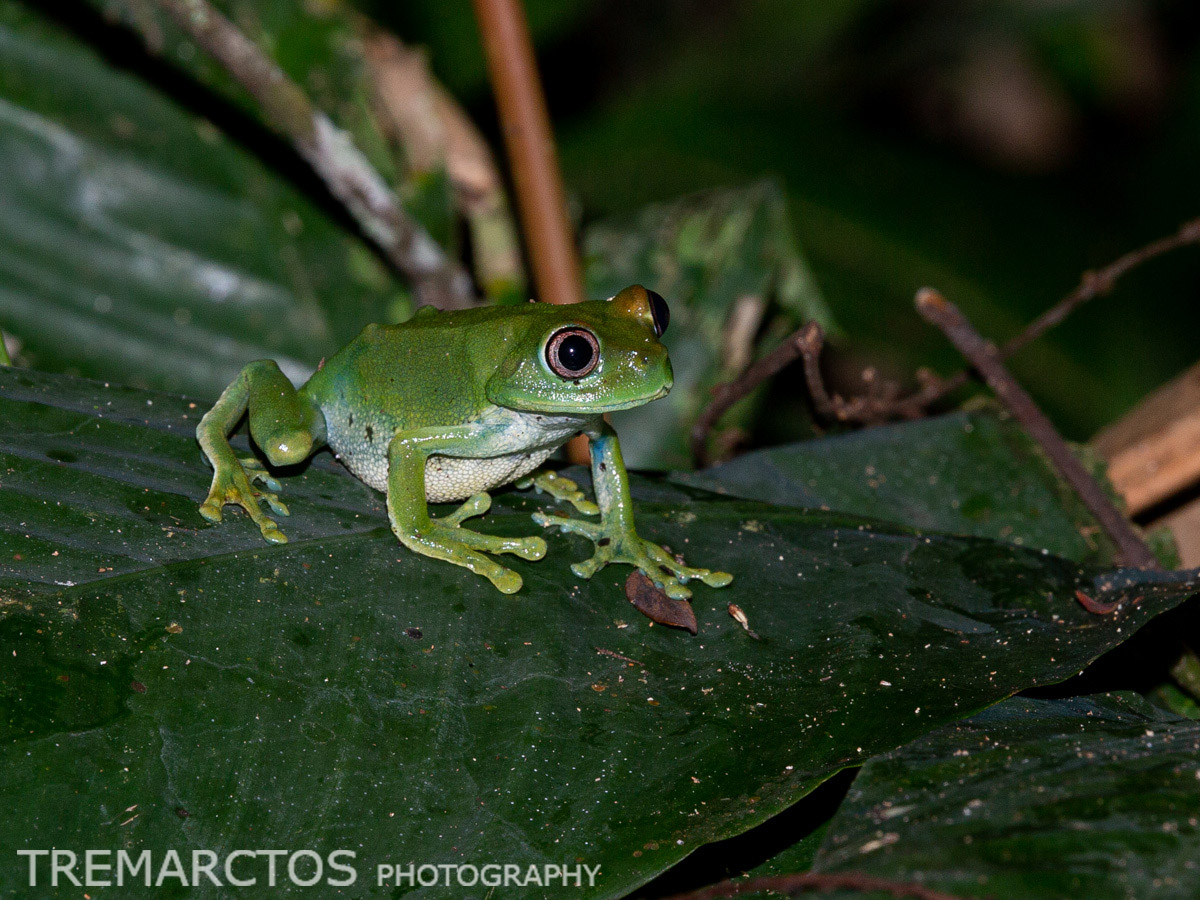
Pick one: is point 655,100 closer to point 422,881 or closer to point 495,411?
point 495,411

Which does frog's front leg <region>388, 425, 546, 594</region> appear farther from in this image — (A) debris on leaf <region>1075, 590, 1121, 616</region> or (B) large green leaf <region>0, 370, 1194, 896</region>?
(A) debris on leaf <region>1075, 590, 1121, 616</region>

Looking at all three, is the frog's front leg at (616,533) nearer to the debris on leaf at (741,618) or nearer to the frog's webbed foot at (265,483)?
the debris on leaf at (741,618)

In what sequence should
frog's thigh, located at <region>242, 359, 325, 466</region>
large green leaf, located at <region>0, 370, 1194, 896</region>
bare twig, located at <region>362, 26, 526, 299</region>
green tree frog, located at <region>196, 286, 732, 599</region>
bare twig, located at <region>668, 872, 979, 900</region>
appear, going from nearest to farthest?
1. bare twig, located at <region>668, 872, 979, 900</region>
2. large green leaf, located at <region>0, 370, 1194, 896</region>
3. green tree frog, located at <region>196, 286, 732, 599</region>
4. frog's thigh, located at <region>242, 359, 325, 466</region>
5. bare twig, located at <region>362, 26, 526, 299</region>

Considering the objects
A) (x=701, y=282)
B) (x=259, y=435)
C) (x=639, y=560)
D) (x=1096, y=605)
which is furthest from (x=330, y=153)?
(x=1096, y=605)

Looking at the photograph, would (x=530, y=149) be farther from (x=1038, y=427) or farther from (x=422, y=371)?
(x=1038, y=427)

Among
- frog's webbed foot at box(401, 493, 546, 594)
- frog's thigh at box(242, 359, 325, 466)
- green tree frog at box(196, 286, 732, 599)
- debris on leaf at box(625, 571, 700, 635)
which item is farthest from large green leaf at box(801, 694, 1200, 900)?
frog's thigh at box(242, 359, 325, 466)

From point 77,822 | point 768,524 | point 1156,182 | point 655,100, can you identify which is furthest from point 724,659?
point 1156,182

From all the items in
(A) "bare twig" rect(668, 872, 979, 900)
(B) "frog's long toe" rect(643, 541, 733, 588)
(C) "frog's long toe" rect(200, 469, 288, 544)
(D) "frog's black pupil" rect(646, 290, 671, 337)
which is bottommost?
(A) "bare twig" rect(668, 872, 979, 900)

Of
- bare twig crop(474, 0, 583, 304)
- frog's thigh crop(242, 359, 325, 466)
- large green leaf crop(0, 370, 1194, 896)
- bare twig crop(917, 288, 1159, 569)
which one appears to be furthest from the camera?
bare twig crop(474, 0, 583, 304)
